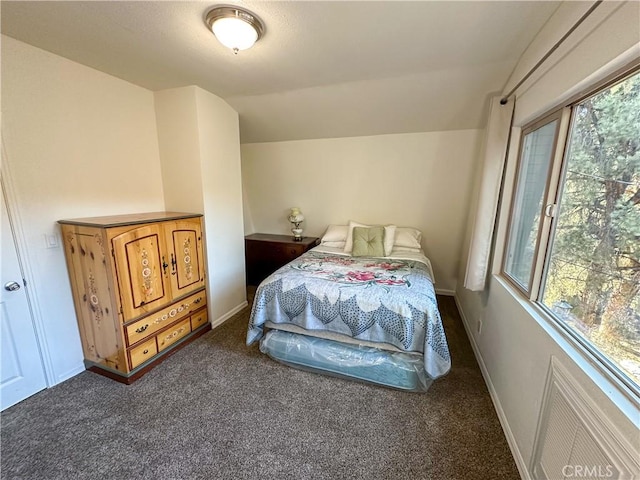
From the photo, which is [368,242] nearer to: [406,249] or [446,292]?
[406,249]

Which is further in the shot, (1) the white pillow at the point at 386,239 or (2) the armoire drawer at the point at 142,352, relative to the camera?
(1) the white pillow at the point at 386,239

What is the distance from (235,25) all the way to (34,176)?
1.69 metres

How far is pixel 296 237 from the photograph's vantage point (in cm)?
387

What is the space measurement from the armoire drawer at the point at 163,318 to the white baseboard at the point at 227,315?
27 centimetres

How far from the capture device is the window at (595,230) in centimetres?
97

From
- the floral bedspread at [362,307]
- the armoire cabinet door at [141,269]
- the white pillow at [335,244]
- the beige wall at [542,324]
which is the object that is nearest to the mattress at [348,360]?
the floral bedspread at [362,307]

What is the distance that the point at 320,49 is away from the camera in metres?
1.84

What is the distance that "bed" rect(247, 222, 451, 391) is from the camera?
6.04 feet

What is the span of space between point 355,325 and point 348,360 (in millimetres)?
A: 291

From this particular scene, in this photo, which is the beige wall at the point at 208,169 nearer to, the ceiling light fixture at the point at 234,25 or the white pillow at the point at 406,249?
the ceiling light fixture at the point at 234,25

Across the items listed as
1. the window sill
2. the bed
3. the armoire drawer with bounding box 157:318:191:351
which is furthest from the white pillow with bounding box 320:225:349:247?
the window sill

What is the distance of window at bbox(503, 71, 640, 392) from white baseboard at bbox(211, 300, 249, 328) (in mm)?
2710

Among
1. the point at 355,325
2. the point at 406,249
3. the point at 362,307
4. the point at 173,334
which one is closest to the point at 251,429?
the point at 355,325

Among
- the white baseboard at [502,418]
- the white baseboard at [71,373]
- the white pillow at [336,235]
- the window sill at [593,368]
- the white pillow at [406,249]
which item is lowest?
the white baseboard at [71,373]
